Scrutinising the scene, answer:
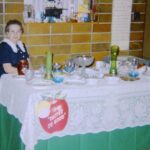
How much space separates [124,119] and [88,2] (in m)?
1.69

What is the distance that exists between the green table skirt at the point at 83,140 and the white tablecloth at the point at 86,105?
0.22ft

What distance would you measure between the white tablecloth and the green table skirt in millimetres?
68

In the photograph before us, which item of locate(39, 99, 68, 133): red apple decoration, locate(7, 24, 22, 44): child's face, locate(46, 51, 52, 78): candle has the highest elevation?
locate(7, 24, 22, 44): child's face

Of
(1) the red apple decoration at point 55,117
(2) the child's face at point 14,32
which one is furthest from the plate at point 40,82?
(2) the child's face at point 14,32

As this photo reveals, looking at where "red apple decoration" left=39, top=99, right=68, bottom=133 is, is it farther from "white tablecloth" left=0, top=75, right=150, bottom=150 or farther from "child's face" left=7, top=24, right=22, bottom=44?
"child's face" left=7, top=24, right=22, bottom=44

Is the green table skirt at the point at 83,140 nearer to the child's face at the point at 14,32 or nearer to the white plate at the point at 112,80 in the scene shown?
the white plate at the point at 112,80

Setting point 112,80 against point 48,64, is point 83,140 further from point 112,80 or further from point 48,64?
point 48,64

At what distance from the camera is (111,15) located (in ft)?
13.9

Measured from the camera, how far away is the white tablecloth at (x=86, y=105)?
2.44 metres

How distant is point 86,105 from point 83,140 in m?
0.25

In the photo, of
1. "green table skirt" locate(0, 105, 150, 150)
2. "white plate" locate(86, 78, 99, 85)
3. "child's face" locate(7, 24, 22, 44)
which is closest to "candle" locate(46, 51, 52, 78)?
"white plate" locate(86, 78, 99, 85)

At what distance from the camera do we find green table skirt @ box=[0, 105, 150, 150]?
2.60 m

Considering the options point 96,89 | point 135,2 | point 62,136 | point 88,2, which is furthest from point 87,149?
point 135,2

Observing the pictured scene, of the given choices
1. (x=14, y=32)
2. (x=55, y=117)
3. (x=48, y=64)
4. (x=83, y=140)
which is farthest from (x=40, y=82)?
(x=14, y=32)
